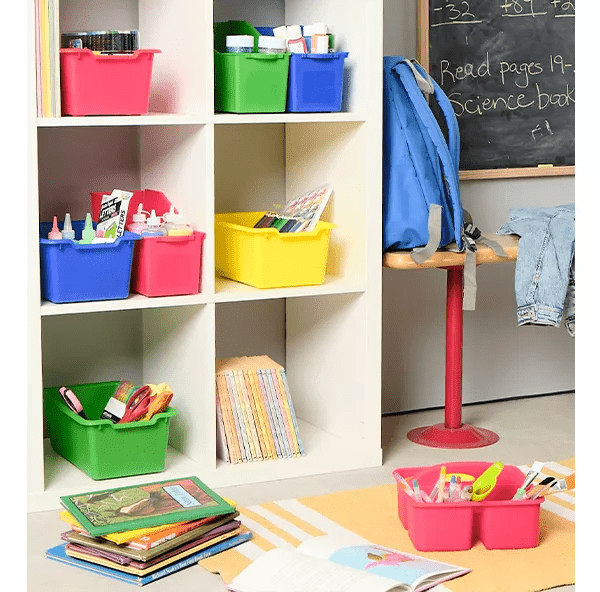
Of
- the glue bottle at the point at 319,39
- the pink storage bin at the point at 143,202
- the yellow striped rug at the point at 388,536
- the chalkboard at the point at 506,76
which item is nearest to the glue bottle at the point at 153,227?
the pink storage bin at the point at 143,202

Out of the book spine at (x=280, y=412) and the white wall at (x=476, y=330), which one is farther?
the white wall at (x=476, y=330)

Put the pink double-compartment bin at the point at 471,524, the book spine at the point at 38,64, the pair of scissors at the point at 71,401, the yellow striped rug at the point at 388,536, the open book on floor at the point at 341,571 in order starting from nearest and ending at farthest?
the open book on floor at the point at 341,571 < the yellow striped rug at the point at 388,536 < the pink double-compartment bin at the point at 471,524 < the book spine at the point at 38,64 < the pair of scissors at the point at 71,401

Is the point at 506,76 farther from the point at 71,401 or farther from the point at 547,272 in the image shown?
the point at 71,401

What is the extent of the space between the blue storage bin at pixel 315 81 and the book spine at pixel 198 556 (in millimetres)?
1091

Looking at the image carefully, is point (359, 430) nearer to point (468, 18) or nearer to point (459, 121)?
point (459, 121)

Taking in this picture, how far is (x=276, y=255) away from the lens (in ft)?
8.63

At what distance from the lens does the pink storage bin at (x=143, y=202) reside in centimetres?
272

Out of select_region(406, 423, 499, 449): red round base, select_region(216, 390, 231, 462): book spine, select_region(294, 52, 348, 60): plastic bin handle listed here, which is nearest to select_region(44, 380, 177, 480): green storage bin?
select_region(216, 390, 231, 462): book spine

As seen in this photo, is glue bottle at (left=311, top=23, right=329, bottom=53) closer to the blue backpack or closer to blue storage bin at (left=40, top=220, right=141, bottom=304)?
the blue backpack

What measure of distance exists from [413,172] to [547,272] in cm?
47

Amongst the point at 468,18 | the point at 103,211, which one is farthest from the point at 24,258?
the point at 468,18

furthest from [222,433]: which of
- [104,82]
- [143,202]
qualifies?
[104,82]

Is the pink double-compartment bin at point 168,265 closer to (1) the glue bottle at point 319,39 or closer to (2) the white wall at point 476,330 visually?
(1) the glue bottle at point 319,39

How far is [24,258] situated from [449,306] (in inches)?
49.4
